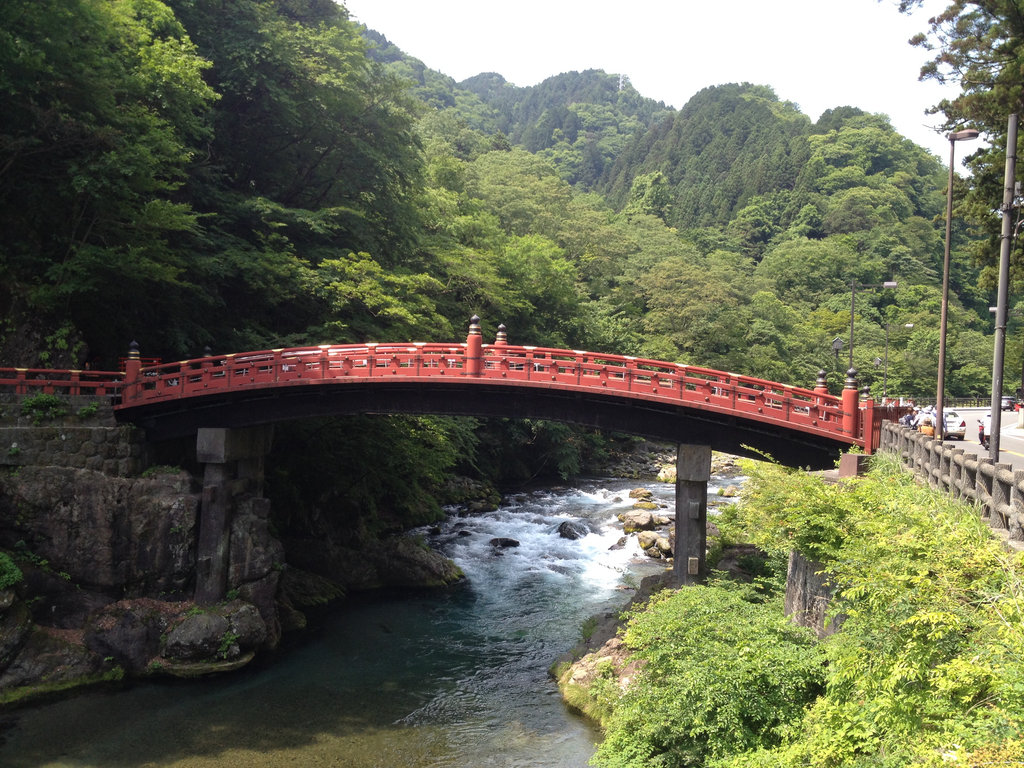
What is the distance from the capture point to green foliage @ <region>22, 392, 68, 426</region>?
2222 centimetres

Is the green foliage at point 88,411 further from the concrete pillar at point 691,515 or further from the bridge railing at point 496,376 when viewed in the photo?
the concrete pillar at point 691,515

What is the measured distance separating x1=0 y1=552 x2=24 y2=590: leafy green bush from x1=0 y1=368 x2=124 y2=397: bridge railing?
4982 millimetres

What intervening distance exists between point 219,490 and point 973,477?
1944 centimetres

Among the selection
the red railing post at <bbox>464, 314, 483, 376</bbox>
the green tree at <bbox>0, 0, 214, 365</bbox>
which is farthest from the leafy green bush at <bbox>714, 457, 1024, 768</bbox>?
the green tree at <bbox>0, 0, 214, 365</bbox>

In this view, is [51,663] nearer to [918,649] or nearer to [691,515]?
[691,515]

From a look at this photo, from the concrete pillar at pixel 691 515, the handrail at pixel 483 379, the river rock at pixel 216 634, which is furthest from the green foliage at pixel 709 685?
the river rock at pixel 216 634

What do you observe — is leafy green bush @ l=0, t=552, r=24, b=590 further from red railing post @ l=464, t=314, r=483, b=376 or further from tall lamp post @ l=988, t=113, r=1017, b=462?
tall lamp post @ l=988, t=113, r=1017, b=462

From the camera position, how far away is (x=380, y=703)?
19.3 metres

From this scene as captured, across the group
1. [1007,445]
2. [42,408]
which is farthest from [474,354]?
[1007,445]

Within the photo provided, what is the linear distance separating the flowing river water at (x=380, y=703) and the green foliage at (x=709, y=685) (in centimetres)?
234

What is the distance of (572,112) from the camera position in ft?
639

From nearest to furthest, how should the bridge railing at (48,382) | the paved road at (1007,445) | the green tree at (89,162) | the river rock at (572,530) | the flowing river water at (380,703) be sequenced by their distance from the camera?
the flowing river water at (380,703), the paved road at (1007,445), the bridge railing at (48,382), the green tree at (89,162), the river rock at (572,530)

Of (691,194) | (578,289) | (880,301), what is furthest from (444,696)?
(691,194)

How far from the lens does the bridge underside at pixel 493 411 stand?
2159 centimetres
